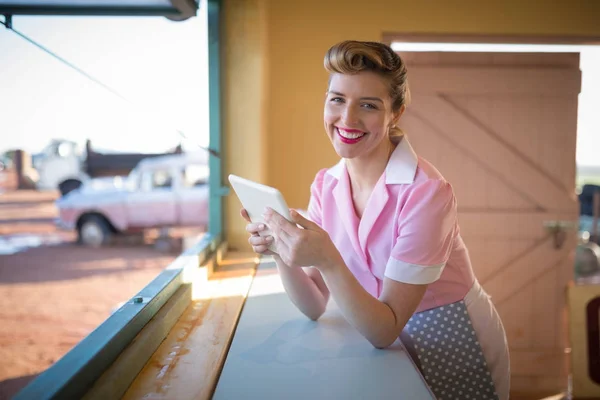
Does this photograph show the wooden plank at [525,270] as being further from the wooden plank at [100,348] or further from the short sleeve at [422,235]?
the wooden plank at [100,348]

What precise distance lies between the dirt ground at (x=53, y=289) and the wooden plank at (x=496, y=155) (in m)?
3.61

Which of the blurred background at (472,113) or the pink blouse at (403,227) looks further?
the blurred background at (472,113)

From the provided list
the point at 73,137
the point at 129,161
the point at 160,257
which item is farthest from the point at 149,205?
the point at 73,137

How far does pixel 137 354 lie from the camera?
1.14m

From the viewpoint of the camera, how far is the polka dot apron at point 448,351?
4.62 ft

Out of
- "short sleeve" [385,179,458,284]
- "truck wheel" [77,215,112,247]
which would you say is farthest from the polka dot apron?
"truck wheel" [77,215,112,247]

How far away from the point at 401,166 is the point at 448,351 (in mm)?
555

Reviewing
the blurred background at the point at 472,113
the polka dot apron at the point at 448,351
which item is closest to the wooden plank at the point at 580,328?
the polka dot apron at the point at 448,351

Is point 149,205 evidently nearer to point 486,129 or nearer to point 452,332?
point 486,129

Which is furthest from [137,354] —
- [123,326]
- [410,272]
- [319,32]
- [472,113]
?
[472,113]

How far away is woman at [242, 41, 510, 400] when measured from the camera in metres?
1.18

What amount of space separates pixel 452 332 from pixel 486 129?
215 centimetres

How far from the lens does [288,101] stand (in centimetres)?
301

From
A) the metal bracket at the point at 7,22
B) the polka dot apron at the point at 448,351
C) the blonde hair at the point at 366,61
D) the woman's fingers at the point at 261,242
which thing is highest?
the metal bracket at the point at 7,22
